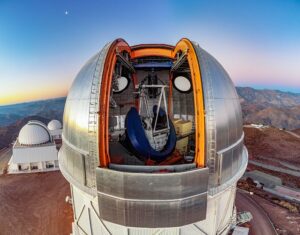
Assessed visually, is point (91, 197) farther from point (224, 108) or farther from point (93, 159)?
point (224, 108)

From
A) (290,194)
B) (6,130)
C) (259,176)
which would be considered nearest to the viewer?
(290,194)

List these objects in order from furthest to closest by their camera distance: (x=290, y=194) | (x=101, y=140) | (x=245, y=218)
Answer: (x=290, y=194) → (x=245, y=218) → (x=101, y=140)

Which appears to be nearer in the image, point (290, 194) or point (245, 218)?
point (245, 218)

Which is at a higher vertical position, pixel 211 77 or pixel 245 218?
pixel 211 77

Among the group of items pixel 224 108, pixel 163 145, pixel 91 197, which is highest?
pixel 224 108

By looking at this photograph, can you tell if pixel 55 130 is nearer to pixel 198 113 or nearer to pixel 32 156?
pixel 32 156

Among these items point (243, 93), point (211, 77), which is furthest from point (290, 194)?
point (243, 93)

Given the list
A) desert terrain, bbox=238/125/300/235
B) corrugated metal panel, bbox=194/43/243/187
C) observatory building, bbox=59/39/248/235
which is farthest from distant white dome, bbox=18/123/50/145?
corrugated metal panel, bbox=194/43/243/187
